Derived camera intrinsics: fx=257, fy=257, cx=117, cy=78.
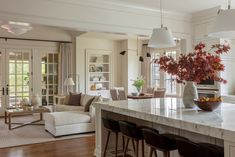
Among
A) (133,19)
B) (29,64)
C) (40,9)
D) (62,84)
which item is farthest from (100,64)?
(40,9)

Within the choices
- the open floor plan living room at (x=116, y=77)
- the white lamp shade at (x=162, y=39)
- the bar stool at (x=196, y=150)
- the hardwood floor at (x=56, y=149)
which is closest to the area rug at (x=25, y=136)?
the open floor plan living room at (x=116, y=77)

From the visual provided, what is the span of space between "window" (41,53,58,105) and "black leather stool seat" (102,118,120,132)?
5.87m

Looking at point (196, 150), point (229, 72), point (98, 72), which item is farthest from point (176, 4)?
point (98, 72)

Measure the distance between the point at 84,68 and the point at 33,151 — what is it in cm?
530

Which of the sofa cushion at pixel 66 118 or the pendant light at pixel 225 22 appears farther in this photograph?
the sofa cushion at pixel 66 118

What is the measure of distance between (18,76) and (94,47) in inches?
116

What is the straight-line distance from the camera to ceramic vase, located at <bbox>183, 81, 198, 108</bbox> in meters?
3.34

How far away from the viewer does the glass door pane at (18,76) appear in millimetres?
8586

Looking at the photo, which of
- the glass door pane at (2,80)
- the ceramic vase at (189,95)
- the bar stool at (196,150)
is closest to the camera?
the bar stool at (196,150)

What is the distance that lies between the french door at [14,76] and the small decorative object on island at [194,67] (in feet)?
21.7

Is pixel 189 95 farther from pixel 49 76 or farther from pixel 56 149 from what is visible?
pixel 49 76

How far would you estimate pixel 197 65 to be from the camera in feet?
10.4

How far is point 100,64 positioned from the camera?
1021cm

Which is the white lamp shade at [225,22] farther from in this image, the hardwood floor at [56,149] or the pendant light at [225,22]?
the hardwood floor at [56,149]
